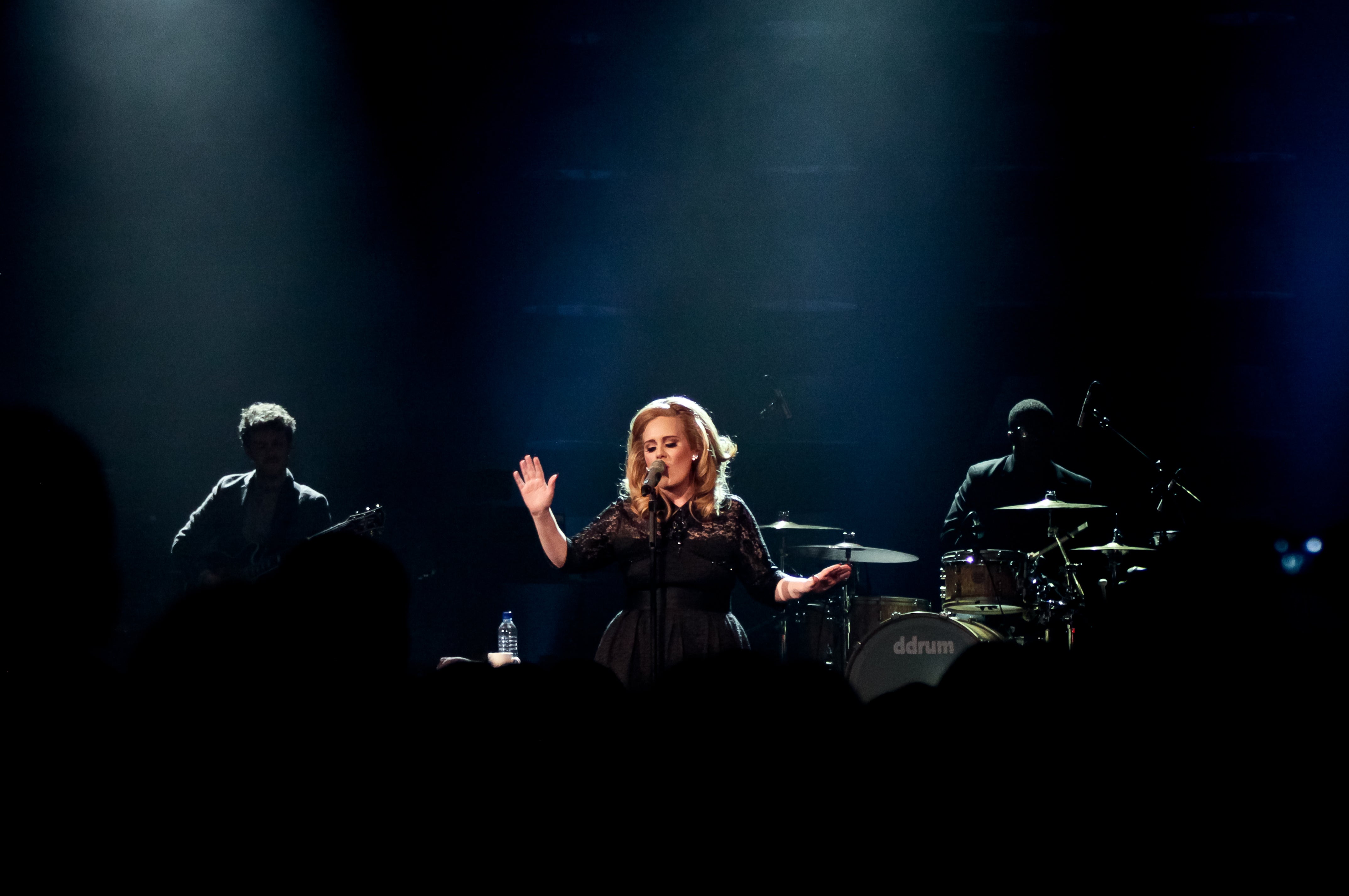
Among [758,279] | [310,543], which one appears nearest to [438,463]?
[758,279]

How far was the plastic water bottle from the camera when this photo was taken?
7332 millimetres

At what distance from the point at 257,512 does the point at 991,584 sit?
426 cm

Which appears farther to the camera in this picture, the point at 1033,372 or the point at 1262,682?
the point at 1033,372

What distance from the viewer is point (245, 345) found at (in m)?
7.16

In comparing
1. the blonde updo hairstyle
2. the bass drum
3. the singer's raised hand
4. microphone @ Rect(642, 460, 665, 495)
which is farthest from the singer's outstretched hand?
the bass drum

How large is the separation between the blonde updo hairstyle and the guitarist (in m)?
2.59

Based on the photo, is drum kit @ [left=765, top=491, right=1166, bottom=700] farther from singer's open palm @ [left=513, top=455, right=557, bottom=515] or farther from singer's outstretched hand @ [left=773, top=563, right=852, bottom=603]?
singer's open palm @ [left=513, top=455, right=557, bottom=515]

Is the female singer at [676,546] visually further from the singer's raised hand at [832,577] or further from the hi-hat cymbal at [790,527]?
the hi-hat cymbal at [790,527]

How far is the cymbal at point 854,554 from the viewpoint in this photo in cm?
613

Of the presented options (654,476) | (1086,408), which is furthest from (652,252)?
(654,476)

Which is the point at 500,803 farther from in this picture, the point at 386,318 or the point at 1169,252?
the point at 1169,252

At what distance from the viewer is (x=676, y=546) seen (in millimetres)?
4043

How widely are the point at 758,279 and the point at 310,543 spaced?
235 inches

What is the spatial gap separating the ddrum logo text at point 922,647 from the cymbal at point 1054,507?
84cm
